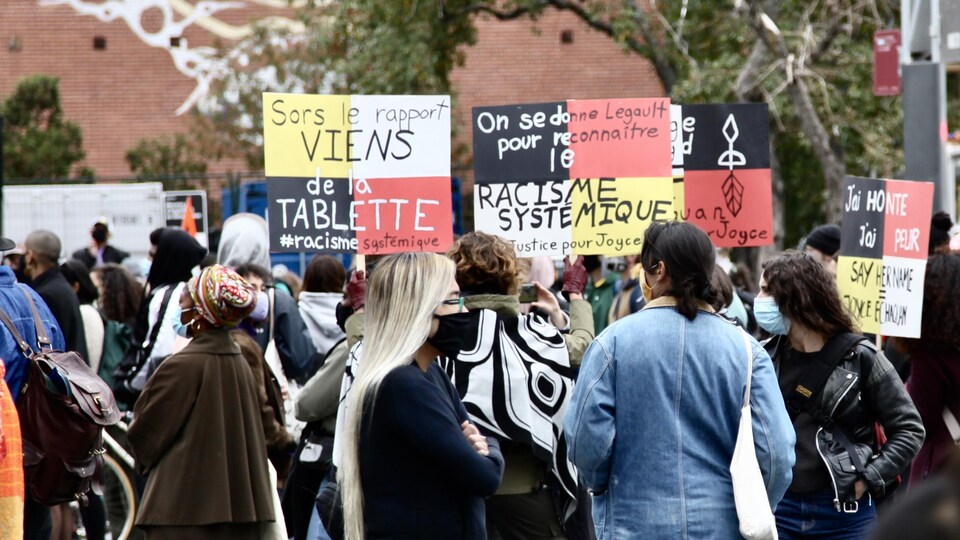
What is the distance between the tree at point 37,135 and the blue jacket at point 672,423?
23790 mm

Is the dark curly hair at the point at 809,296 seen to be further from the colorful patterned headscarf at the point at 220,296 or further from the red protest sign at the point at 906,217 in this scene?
the colorful patterned headscarf at the point at 220,296

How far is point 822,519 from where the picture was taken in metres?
4.75

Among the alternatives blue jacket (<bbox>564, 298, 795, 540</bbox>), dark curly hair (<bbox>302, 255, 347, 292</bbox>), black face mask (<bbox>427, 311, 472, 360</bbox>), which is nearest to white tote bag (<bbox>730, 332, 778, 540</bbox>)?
blue jacket (<bbox>564, 298, 795, 540</bbox>)

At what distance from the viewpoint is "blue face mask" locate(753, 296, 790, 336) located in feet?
16.4

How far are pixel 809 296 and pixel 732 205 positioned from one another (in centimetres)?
215

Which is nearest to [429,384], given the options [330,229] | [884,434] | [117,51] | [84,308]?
[884,434]

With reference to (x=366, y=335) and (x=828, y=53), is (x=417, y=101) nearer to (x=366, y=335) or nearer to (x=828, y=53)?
(x=366, y=335)

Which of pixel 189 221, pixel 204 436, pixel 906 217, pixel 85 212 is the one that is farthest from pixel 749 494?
pixel 85 212

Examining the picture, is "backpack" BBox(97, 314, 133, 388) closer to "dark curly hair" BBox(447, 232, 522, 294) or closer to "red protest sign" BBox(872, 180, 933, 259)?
"dark curly hair" BBox(447, 232, 522, 294)

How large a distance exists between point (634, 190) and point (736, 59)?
1236 cm

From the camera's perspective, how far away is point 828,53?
59.7 ft

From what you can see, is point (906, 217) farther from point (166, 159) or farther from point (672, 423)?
point (166, 159)

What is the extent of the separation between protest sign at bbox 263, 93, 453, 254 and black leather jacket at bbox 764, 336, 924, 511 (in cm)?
246

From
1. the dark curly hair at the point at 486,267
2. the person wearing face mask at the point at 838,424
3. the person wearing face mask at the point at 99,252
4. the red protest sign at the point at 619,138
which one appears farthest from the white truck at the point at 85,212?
the person wearing face mask at the point at 838,424
